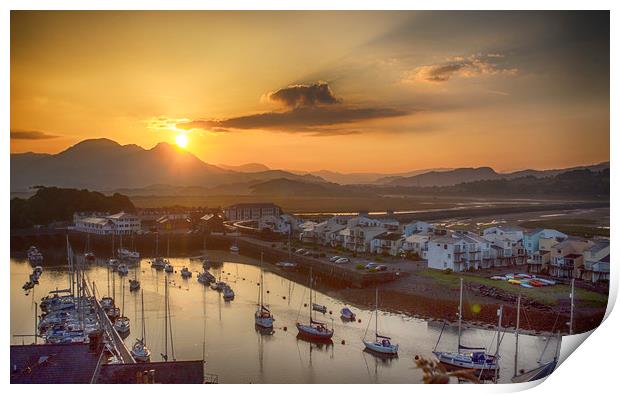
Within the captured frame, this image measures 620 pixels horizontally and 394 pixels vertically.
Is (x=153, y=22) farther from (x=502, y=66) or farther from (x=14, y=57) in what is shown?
(x=502, y=66)

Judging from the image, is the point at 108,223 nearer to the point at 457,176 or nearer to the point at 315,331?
the point at 315,331

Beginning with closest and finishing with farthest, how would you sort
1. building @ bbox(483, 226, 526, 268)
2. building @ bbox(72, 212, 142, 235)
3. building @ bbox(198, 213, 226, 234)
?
building @ bbox(483, 226, 526, 268) → building @ bbox(72, 212, 142, 235) → building @ bbox(198, 213, 226, 234)

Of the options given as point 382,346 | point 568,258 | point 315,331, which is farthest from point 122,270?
point 568,258

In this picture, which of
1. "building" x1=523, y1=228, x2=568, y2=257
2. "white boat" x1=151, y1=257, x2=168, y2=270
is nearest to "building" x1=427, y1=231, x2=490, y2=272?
"building" x1=523, y1=228, x2=568, y2=257

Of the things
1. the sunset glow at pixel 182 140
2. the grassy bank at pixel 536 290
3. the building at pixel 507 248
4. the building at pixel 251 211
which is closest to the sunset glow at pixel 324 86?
the sunset glow at pixel 182 140

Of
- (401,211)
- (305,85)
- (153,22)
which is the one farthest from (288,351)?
(401,211)

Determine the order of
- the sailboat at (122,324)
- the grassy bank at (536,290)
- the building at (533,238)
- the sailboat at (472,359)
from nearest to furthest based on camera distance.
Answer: the sailboat at (472,359), the grassy bank at (536,290), the sailboat at (122,324), the building at (533,238)

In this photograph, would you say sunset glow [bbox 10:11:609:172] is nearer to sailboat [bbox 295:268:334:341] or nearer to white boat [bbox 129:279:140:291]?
sailboat [bbox 295:268:334:341]

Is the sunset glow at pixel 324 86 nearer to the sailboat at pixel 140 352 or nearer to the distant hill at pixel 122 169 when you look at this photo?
the distant hill at pixel 122 169
